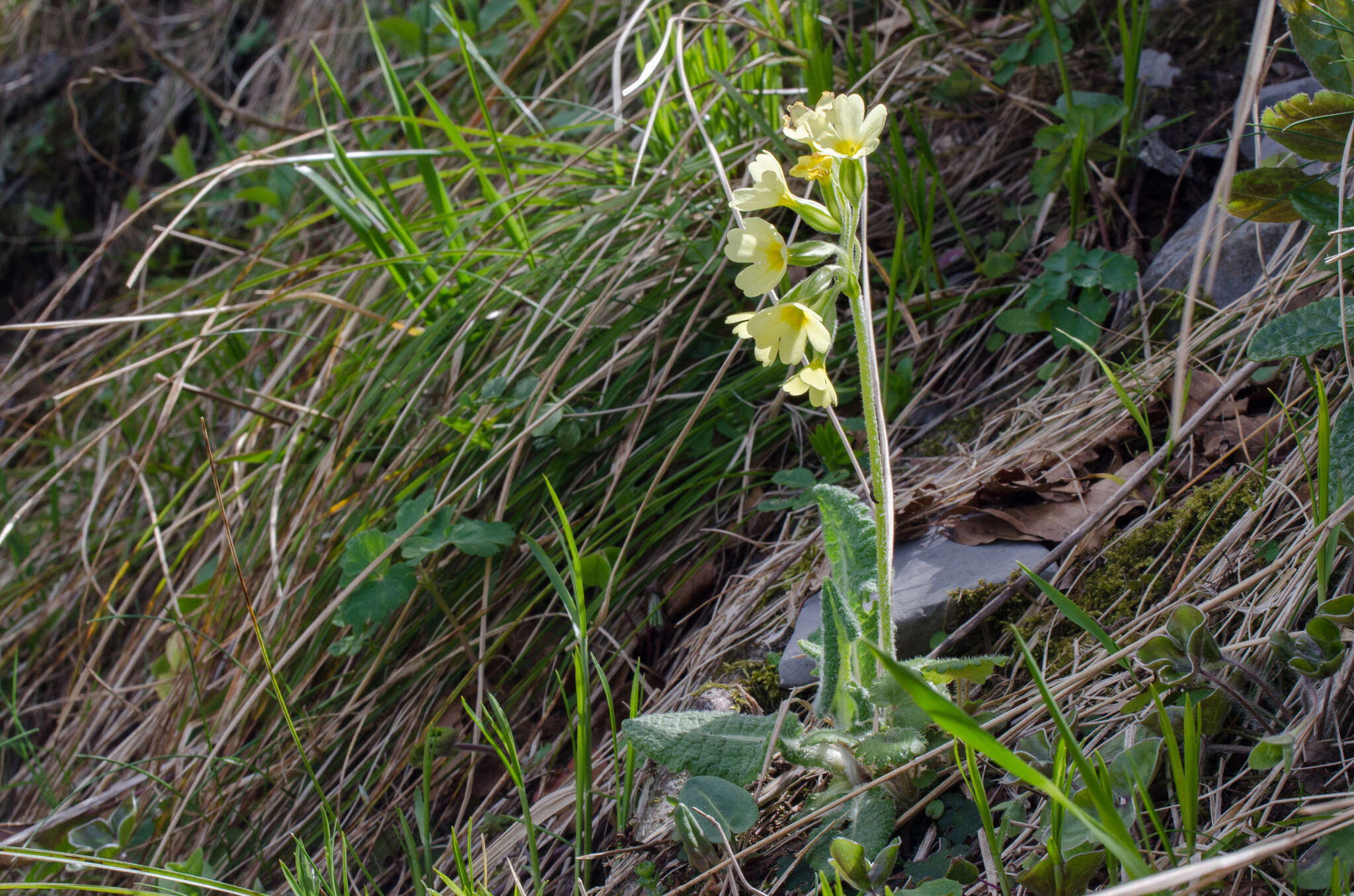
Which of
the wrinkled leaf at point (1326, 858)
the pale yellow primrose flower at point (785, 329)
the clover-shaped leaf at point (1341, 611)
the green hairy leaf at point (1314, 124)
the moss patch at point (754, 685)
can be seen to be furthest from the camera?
the moss patch at point (754, 685)

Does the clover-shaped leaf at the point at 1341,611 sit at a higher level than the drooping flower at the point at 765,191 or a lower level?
lower

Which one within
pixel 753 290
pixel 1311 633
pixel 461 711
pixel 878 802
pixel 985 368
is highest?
pixel 753 290

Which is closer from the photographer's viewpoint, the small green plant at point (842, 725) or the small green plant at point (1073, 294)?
the small green plant at point (842, 725)

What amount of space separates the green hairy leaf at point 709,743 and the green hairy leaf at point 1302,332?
779 mm

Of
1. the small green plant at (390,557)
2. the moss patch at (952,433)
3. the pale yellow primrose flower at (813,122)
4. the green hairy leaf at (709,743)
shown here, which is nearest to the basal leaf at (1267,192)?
the moss patch at (952,433)

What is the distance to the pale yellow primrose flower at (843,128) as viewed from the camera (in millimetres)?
A: 995

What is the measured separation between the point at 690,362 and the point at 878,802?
1085 mm

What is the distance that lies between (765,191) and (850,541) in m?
0.47

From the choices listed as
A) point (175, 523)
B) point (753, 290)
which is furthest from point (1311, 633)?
point (175, 523)

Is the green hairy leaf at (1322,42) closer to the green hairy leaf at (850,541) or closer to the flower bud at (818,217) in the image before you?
the flower bud at (818,217)

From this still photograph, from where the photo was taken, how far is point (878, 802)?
3.50ft

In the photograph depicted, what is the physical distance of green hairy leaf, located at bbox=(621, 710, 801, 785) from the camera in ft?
3.67

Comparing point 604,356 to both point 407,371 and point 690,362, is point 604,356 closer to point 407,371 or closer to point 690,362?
point 690,362

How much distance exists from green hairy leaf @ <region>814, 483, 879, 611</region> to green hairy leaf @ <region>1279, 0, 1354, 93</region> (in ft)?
3.15
